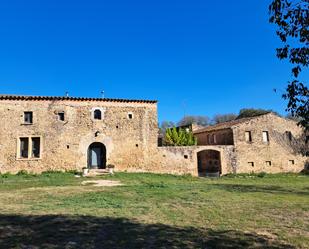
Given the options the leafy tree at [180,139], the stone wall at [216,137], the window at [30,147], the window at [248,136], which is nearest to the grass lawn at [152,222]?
the window at [30,147]

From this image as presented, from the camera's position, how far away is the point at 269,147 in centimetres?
2625

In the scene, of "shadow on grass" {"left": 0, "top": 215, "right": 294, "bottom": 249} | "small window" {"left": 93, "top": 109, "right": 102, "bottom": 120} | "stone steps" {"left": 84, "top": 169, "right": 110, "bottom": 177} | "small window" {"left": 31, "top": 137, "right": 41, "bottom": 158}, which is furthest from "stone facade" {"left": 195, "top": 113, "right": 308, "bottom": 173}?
"shadow on grass" {"left": 0, "top": 215, "right": 294, "bottom": 249}

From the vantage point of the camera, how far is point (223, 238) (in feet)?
19.3

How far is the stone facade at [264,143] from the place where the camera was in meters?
25.2

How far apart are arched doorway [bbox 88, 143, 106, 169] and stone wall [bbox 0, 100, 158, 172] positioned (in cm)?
98

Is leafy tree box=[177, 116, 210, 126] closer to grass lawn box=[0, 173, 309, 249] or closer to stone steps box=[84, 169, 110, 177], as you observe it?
stone steps box=[84, 169, 110, 177]

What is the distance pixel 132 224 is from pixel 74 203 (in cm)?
361

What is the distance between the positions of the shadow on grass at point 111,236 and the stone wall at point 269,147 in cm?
1950

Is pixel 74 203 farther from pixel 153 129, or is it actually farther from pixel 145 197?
pixel 153 129

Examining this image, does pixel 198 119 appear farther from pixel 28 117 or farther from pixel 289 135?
pixel 28 117

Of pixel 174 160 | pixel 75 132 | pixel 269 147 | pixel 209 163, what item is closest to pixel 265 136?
pixel 269 147

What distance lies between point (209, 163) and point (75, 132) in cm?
1272

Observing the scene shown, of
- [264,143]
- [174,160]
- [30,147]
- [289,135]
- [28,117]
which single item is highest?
[28,117]

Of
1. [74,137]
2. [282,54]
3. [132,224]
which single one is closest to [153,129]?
[74,137]
